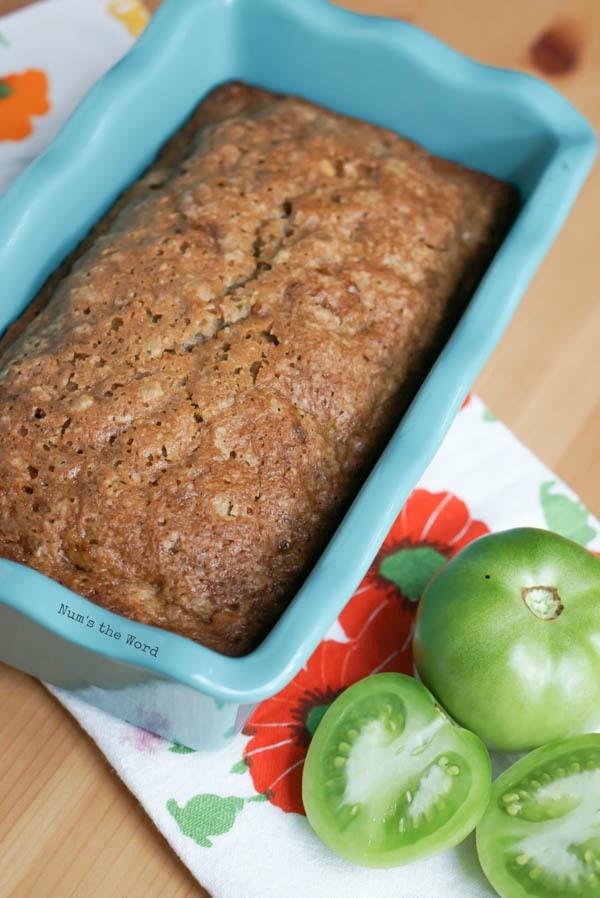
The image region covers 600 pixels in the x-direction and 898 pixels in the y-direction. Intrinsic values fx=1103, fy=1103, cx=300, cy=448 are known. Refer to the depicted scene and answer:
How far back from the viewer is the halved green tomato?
41.5 inches

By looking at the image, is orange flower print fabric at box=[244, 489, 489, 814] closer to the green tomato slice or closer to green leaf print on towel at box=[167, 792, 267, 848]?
green leaf print on towel at box=[167, 792, 267, 848]

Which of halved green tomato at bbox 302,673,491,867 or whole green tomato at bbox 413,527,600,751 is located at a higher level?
whole green tomato at bbox 413,527,600,751

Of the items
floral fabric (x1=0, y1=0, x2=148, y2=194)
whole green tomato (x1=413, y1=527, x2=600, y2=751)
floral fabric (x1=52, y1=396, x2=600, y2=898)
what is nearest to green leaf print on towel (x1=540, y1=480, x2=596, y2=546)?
floral fabric (x1=52, y1=396, x2=600, y2=898)

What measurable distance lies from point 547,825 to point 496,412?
55 cm

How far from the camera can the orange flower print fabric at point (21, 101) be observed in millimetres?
1515

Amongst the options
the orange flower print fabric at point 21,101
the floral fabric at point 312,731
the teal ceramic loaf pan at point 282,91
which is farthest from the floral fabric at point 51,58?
the floral fabric at point 312,731

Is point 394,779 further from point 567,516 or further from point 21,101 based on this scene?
point 21,101

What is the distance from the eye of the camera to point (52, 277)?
4.16 feet

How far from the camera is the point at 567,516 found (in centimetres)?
133

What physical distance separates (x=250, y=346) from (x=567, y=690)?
47cm

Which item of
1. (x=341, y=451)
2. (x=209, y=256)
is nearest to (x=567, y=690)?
(x=341, y=451)

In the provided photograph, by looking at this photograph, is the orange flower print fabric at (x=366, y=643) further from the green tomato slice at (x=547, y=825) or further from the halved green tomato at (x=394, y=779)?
the green tomato slice at (x=547, y=825)

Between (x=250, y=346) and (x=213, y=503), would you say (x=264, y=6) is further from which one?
(x=213, y=503)

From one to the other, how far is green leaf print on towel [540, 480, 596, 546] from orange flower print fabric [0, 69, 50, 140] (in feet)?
2.81
